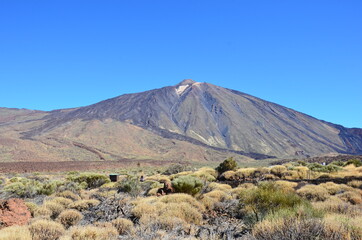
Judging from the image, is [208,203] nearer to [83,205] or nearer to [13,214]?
[83,205]

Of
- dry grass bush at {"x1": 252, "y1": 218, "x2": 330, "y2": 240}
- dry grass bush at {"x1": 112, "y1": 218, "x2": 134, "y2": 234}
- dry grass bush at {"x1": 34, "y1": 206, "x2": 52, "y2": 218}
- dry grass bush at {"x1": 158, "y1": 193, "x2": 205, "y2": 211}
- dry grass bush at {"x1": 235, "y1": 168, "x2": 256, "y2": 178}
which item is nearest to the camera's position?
dry grass bush at {"x1": 252, "y1": 218, "x2": 330, "y2": 240}

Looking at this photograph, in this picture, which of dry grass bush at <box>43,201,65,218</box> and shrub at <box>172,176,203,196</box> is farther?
shrub at <box>172,176,203,196</box>

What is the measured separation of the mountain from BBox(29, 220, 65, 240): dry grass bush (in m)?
61.9

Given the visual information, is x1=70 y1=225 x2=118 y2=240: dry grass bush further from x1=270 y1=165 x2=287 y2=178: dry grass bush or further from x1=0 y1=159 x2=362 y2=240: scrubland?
x1=270 y1=165 x2=287 y2=178: dry grass bush

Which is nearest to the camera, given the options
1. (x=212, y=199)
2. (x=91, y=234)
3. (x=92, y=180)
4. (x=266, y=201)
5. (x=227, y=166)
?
(x=91, y=234)

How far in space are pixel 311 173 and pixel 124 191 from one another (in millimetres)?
12673

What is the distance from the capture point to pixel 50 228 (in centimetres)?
713

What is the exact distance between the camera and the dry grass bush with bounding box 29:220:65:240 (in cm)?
677

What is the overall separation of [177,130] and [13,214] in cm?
13146

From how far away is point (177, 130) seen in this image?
140 metres

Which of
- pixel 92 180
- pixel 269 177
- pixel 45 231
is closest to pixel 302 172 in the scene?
pixel 269 177

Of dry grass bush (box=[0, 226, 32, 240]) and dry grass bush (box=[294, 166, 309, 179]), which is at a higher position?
dry grass bush (box=[294, 166, 309, 179])

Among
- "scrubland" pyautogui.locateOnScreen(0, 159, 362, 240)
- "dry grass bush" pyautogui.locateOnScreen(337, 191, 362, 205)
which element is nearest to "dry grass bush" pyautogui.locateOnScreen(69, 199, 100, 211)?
"scrubland" pyautogui.locateOnScreen(0, 159, 362, 240)

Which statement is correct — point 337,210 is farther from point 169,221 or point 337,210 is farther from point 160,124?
point 160,124
